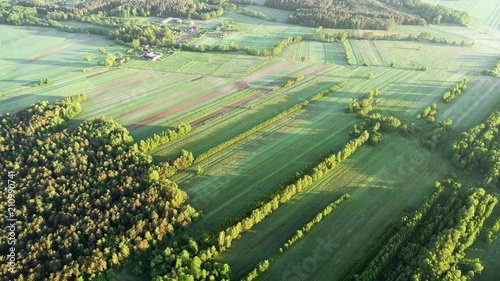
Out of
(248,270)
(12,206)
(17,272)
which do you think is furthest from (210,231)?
(12,206)

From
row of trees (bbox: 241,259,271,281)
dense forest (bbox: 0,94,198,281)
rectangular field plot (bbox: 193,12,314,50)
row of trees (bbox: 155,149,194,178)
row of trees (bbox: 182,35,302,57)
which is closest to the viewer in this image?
row of trees (bbox: 241,259,271,281)

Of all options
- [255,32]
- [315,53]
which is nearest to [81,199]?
[315,53]

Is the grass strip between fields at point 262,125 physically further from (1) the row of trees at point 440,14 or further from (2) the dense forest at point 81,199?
(1) the row of trees at point 440,14

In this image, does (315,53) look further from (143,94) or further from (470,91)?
(143,94)

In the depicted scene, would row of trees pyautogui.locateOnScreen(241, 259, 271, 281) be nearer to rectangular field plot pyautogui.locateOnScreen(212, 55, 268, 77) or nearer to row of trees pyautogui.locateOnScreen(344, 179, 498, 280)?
row of trees pyautogui.locateOnScreen(344, 179, 498, 280)

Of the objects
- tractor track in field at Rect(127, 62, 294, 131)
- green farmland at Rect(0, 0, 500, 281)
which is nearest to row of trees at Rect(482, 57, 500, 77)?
green farmland at Rect(0, 0, 500, 281)

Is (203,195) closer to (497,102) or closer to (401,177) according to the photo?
(401,177)
